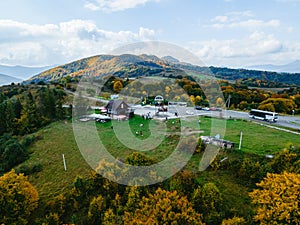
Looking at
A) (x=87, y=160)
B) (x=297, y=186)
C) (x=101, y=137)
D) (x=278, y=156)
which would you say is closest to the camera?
(x=297, y=186)

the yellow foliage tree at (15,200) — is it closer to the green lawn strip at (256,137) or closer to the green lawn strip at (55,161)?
the green lawn strip at (55,161)

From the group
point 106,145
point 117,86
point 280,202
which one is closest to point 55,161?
point 106,145

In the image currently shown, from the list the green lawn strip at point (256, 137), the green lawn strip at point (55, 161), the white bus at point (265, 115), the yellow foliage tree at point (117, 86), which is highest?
the yellow foliage tree at point (117, 86)

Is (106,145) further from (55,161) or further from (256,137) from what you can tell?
(256,137)

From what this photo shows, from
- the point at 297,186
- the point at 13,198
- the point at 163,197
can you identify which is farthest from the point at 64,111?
the point at 297,186

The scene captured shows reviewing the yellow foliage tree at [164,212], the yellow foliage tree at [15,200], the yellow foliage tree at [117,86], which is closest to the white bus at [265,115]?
the yellow foliage tree at [164,212]

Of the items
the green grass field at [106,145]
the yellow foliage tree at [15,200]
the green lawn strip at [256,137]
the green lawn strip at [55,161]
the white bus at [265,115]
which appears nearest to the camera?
the yellow foliage tree at [15,200]

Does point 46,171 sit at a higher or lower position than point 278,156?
lower

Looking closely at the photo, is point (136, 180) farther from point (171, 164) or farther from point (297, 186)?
point (297, 186)
